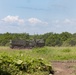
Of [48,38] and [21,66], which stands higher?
[48,38]

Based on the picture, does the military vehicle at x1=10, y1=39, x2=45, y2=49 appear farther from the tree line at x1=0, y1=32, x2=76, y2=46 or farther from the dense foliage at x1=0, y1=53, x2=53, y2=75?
the dense foliage at x1=0, y1=53, x2=53, y2=75

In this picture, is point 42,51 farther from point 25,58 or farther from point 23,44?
point 25,58

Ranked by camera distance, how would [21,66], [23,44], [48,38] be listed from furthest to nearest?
[48,38]
[23,44]
[21,66]

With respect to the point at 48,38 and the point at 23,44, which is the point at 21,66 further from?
the point at 48,38

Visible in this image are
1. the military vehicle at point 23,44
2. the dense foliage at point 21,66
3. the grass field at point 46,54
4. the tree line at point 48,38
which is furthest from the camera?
the tree line at point 48,38

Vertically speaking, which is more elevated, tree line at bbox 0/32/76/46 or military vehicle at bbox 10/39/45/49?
tree line at bbox 0/32/76/46

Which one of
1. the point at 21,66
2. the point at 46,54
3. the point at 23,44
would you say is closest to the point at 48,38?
the point at 23,44

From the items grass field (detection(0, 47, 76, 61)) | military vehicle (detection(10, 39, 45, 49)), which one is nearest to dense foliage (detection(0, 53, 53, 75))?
grass field (detection(0, 47, 76, 61))

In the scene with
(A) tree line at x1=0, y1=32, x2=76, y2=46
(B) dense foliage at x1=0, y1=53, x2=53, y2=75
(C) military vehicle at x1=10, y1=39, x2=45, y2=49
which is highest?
(A) tree line at x1=0, y1=32, x2=76, y2=46

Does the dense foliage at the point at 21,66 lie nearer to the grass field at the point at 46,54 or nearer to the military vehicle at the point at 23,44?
the grass field at the point at 46,54

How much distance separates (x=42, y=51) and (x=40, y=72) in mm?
9450

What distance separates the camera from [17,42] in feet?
81.1

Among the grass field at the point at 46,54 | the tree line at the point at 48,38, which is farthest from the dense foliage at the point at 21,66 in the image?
the tree line at the point at 48,38

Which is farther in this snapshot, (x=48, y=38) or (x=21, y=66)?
(x=48, y=38)
